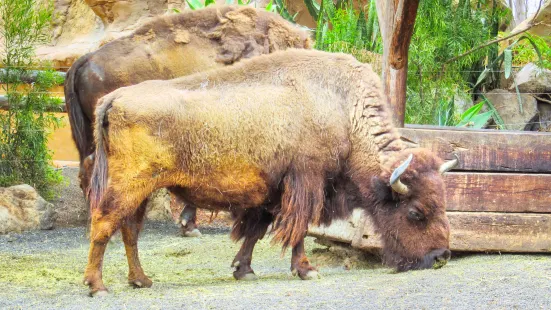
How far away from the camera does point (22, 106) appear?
9.91m

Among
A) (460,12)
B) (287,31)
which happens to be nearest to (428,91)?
(460,12)

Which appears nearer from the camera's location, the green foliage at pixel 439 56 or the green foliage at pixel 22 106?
the green foliage at pixel 22 106

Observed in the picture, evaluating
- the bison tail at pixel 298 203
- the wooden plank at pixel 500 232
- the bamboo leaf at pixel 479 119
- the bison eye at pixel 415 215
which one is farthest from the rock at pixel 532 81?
the bison tail at pixel 298 203

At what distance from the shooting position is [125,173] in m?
5.31

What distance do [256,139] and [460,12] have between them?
23.3 ft

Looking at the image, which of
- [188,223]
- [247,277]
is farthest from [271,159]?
[188,223]

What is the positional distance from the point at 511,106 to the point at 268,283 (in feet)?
31.2

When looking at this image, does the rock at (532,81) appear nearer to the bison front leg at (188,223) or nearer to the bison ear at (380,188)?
the bison front leg at (188,223)

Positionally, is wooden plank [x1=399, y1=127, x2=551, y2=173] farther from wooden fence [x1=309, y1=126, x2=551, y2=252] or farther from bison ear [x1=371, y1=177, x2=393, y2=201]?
bison ear [x1=371, y1=177, x2=393, y2=201]

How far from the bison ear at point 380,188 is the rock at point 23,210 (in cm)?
508

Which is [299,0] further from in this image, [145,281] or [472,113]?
[145,281]

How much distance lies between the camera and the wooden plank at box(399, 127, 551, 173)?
669 cm

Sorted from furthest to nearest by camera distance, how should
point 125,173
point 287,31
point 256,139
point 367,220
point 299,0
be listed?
point 299,0 < point 287,31 < point 367,220 < point 256,139 < point 125,173

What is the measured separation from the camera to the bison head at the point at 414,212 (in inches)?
225
